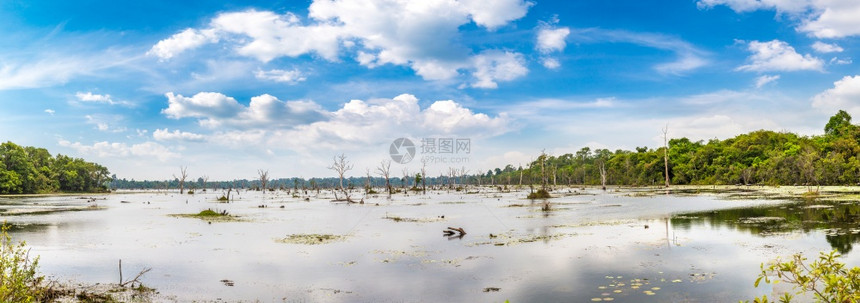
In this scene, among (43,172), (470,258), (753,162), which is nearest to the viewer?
(470,258)

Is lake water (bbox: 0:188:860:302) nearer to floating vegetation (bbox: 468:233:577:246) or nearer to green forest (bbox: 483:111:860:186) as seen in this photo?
floating vegetation (bbox: 468:233:577:246)

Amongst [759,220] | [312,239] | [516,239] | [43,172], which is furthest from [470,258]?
[43,172]

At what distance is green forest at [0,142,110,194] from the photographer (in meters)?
100

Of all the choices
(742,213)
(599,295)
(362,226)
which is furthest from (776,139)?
(599,295)

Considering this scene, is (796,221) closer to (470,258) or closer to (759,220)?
(759,220)

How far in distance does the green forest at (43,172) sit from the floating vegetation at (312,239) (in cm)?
10382

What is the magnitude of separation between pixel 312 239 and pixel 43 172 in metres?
126

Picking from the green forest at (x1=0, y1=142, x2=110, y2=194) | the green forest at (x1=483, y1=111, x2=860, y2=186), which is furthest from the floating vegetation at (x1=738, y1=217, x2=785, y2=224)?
the green forest at (x1=0, y1=142, x2=110, y2=194)

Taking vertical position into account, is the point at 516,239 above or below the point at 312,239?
above

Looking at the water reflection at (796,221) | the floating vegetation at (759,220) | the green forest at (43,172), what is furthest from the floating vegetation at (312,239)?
the green forest at (43,172)

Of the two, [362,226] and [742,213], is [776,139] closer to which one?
[742,213]

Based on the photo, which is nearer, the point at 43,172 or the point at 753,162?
the point at 753,162

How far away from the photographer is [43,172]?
381ft

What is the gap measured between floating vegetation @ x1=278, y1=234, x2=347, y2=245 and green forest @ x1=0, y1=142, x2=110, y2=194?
10382 centimetres
